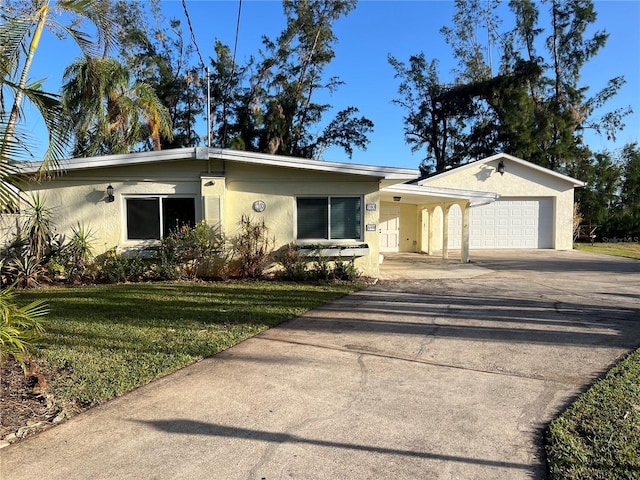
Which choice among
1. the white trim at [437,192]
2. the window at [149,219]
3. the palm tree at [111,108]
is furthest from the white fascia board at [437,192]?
the palm tree at [111,108]

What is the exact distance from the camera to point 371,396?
3705 millimetres

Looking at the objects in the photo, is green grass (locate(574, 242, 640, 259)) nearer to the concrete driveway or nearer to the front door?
the front door

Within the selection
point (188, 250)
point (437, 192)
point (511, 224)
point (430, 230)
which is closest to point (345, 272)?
point (188, 250)

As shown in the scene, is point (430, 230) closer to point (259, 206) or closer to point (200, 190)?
point (259, 206)

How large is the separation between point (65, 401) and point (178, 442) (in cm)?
129

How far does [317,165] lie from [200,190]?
9.58ft

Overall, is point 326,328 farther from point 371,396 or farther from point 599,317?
point 599,317

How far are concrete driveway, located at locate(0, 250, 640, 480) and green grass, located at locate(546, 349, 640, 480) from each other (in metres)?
0.14

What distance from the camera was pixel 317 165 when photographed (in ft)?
32.4

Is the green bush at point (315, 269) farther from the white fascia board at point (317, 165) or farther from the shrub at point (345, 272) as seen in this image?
the white fascia board at point (317, 165)

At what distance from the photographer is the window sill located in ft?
33.7

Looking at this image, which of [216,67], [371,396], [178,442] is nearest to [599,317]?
[371,396]

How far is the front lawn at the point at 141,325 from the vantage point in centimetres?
399

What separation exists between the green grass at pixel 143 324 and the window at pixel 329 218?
5.11 feet
